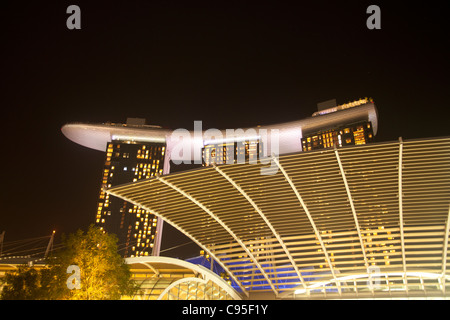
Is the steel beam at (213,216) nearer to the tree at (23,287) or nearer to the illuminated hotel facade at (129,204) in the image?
the tree at (23,287)

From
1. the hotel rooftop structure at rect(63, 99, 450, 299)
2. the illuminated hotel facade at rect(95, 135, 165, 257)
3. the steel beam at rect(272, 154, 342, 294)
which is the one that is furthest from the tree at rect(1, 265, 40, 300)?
the illuminated hotel facade at rect(95, 135, 165, 257)

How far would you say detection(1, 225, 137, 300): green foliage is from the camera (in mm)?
17688

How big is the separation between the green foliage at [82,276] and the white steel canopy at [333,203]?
6.26 m

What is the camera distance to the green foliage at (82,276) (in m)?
17.7

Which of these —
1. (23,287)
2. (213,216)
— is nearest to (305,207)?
(213,216)

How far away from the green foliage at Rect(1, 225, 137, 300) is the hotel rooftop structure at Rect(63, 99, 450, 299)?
6009mm

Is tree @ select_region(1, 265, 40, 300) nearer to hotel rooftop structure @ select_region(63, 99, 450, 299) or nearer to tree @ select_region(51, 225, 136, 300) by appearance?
tree @ select_region(51, 225, 136, 300)

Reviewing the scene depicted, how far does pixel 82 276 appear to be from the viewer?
18078 mm

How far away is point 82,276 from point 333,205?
1528cm
